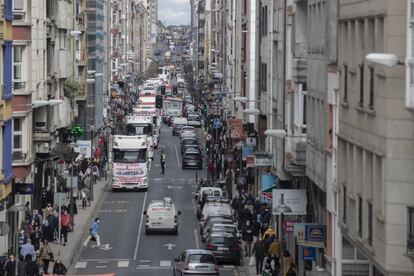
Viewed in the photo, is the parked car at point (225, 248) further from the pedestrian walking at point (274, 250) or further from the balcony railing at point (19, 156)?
the balcony railing at point (19, 156)

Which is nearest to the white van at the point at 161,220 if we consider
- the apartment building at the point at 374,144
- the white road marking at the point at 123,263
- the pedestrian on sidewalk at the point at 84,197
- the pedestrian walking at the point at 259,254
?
the white road marking at the point at 123,263

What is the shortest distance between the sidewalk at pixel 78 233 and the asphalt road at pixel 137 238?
399mm

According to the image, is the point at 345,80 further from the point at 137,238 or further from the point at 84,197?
the point at 84,197

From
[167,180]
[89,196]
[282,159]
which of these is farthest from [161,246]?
[167,180]

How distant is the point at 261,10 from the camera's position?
76250 millimetres

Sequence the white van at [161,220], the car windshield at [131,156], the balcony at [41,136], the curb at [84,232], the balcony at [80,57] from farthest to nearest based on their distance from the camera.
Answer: the balcony at [80,57] < the car windshield at [131,156] < the white van at [161,220] < the balcony at [41,136] < the curb at [84,232]

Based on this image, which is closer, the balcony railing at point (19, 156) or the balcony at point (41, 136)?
the balcony railing at point (19, 156)

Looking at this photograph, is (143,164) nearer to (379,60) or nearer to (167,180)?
(167,180)

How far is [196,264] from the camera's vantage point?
155 feet

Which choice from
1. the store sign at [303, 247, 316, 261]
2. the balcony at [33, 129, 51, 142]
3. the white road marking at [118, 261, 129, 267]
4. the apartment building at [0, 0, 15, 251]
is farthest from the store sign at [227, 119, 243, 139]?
the store sign at [303, 247, 316, 261]

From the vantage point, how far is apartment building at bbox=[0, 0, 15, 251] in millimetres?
51938

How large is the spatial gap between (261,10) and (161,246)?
1894cm

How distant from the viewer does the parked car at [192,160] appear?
107 metres

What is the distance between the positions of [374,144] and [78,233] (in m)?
35.3
